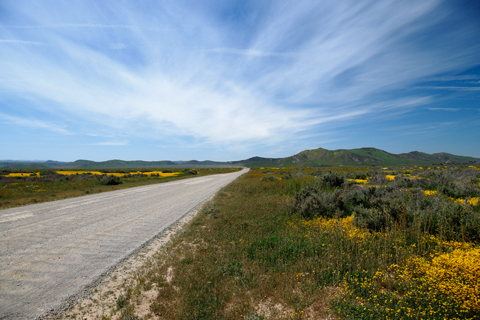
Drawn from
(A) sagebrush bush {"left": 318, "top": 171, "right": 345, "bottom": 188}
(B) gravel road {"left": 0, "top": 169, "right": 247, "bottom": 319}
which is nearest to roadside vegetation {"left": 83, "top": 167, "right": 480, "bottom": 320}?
(B) gravel road {"left": 0, "top": 169, "right": 247, "bottom": 319}

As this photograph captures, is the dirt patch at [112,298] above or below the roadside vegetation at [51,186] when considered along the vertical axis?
below

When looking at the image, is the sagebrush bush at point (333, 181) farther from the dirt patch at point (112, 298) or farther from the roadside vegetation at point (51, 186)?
the roadside vegetation at point (51, 186)

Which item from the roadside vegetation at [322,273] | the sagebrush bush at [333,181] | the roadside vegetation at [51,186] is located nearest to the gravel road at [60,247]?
the roadside vegetation at [322,273]

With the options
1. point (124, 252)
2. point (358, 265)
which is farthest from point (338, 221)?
point (124, 252)

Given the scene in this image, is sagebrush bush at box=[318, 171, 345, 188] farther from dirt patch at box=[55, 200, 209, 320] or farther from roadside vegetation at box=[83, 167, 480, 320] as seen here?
dirt patch at box=[55, 200, 209, 320]

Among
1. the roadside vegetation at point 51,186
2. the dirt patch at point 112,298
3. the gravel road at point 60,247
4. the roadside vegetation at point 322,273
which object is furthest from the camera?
the roadside vegetation at point 51,186

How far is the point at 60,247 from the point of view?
635cm

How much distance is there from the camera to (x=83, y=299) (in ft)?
13.2

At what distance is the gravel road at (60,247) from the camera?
408 cm

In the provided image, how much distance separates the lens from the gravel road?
13.4ft

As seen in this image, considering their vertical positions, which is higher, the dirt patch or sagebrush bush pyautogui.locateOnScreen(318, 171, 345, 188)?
sagebrush bush pyautogui.locateOnScreen(318, 171, 345, 188)

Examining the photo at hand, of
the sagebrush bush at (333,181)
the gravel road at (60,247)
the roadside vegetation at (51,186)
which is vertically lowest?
the gravel road at (60,247)

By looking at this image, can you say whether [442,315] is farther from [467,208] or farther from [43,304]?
[43,304]

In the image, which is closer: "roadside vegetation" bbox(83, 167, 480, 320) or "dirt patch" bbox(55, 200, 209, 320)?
"roadside vegetation" bbox(83, 167, 480, 320)
